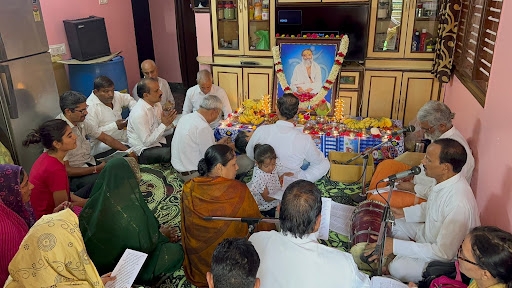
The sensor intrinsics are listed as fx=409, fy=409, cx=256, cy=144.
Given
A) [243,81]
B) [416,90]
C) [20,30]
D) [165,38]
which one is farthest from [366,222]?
[165,38]

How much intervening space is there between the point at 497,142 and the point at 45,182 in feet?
10.3

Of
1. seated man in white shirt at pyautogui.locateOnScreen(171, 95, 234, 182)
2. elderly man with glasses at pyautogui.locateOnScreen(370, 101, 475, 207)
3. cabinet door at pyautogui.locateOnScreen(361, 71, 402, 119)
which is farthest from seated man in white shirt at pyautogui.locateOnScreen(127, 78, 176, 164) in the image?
cabinet door at pyautogui.locateOnScreen(361, 71, 402, 119)

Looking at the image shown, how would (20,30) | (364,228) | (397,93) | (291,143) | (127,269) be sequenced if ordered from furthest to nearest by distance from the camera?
1. (397,93)
2. (20,30)
3. (291,143)
4. (364,228)
5. (127,269)

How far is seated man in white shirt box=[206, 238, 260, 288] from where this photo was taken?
5.13ft

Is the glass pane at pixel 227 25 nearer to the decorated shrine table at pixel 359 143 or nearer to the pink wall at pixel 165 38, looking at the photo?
the pink wall at pixel 165 38

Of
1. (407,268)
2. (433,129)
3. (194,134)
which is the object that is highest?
(433,129)

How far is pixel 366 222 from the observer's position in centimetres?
268

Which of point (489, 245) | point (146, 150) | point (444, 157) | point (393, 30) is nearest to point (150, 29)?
point (146, 150)

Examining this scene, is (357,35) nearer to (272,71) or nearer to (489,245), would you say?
(272,71)

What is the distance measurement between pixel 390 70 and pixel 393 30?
488 mm

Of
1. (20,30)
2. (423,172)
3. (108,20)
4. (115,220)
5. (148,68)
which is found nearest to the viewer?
(115,220)

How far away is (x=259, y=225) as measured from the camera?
263 cm

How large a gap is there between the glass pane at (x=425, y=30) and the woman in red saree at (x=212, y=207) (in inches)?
135

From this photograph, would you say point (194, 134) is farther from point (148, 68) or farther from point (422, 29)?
point (422, 29)
